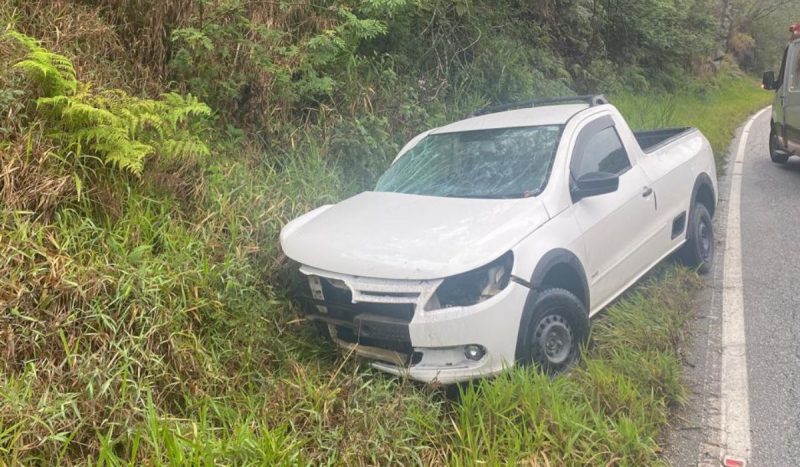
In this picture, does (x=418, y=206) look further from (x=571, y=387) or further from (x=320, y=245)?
(x=571, y=387)

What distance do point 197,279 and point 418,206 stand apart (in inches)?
59.0

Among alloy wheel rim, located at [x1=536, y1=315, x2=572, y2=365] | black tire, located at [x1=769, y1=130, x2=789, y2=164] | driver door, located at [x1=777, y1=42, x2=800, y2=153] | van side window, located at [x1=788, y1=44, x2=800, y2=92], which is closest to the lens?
alloy wheel rim, located at [x1=536, y1=315, x2=572, y2=365]

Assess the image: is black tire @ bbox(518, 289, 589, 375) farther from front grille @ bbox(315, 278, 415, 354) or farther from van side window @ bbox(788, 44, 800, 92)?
van side window @ bbox(788, 44, 800, 92)

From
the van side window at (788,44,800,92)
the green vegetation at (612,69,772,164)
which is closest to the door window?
the van side window at (788,44,800,92)

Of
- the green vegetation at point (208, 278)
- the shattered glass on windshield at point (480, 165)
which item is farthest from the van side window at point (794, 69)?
the shattered glass on windshield at point (480, 165)

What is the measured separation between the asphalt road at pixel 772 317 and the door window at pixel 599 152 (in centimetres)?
150

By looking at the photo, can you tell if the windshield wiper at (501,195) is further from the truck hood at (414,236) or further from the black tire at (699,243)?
the black tire at (699,243)

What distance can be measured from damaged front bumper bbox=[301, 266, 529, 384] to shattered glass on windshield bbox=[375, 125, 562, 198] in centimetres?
102

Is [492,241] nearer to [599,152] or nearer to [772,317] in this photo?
[599,152]

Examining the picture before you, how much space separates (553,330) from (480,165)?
139 cm

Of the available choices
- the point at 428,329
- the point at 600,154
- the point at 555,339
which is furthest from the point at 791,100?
the point at 428,329

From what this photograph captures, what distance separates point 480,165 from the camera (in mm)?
4621

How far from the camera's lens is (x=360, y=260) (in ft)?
11.8

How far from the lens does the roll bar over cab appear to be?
917cm
